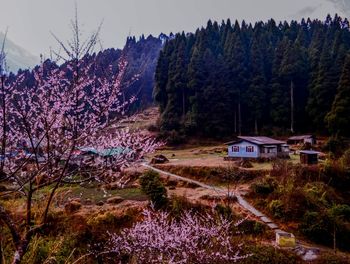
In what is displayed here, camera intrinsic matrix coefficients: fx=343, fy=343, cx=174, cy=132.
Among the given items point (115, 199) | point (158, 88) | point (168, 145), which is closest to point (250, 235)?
point (115, 199)

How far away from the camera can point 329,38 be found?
5309 centimetres

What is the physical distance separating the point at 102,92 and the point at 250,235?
41.9 ft

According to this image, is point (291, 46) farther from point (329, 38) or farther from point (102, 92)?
point (102, 92)

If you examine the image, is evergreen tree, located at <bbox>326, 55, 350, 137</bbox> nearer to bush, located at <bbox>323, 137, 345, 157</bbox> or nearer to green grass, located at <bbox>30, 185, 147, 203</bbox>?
bush, located at <bbox>323, 137, 345, 157</bbox>

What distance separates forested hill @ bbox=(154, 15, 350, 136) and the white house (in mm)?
10828

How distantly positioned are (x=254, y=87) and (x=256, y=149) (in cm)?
1615

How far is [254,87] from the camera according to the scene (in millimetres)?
44188

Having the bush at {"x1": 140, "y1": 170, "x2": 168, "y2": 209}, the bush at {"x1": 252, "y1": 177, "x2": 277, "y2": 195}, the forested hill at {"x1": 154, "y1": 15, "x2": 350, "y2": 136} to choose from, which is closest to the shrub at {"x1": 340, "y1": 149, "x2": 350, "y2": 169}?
the bush at {"x1": 252, "y1": 177, "x2": 277, "y2": 195}

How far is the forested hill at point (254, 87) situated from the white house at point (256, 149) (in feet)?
35.5

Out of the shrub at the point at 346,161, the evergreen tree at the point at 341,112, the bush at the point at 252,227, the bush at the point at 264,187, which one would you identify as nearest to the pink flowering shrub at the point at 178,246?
the bush at the point at 252,227

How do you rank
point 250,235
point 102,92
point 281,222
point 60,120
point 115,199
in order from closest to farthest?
1. point 60,120
2. point 102,92
3. point 250,235
4. point 281,222
5. point 115,199

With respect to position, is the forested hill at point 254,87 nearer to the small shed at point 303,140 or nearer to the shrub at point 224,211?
the small shed at point 303,140

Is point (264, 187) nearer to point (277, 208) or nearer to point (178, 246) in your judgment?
point (277, 208)

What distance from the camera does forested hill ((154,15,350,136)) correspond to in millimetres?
42156
